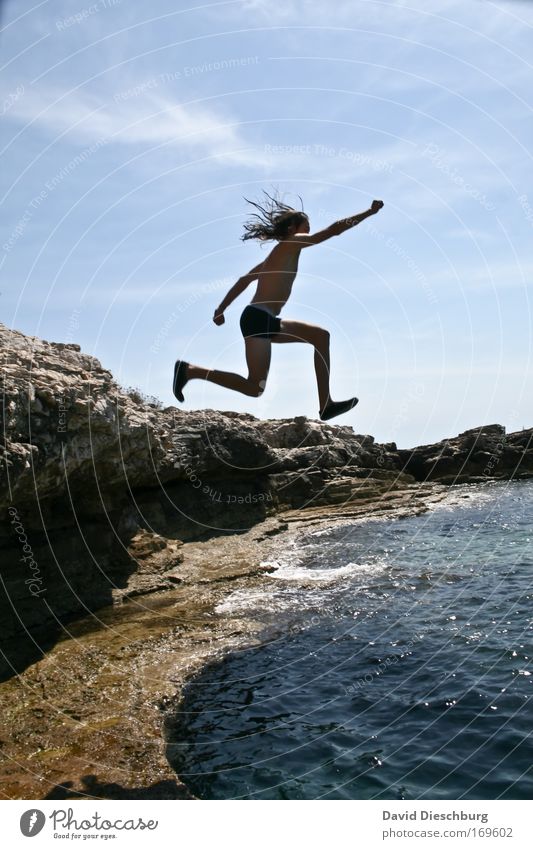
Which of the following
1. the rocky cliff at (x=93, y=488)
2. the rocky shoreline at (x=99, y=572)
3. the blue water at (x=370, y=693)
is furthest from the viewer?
the rocky cliff at (x=93, y=488)

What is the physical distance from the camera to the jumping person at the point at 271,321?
24.3 ft

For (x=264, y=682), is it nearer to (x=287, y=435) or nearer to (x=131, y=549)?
(x=131, y=549)

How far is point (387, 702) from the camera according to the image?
35.7ft

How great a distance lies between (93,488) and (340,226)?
36.2 feet

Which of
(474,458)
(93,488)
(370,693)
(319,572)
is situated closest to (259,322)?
(370,693)

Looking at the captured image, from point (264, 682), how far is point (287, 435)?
31.2 m

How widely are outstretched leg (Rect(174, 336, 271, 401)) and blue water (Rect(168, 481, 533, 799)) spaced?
4985mm

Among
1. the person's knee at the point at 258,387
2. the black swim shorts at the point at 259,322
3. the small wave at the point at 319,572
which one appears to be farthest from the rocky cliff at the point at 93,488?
the black swim shorts at the point at 259,322

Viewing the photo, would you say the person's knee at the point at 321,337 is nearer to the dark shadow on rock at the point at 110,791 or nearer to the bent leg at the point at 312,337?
the bent leg at the point at 312,337

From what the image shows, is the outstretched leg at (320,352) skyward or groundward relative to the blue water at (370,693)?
skyward

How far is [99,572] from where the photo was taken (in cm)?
1589

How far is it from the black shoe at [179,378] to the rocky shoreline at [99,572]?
4.50m

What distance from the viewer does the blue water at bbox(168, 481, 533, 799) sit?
865 centimetres
